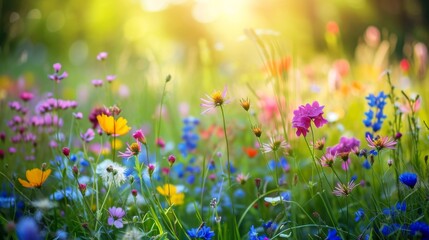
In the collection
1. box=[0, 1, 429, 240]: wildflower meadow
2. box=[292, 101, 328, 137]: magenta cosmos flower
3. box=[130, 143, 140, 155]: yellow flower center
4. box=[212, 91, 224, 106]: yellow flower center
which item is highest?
box=[212, 91, 224, 106]: yellow flower center

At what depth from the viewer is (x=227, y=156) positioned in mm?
1412

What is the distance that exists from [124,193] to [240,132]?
3.40 feet

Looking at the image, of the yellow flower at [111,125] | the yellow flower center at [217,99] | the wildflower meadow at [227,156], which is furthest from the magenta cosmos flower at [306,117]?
the yellow flower at [111,125]

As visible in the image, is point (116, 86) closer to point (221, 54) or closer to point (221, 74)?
point (221, 74)

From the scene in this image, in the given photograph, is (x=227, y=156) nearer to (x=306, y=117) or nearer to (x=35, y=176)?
(x=306, y=117)

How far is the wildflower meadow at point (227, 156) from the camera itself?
1.27 meters

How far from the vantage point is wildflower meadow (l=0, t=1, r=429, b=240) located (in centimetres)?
127

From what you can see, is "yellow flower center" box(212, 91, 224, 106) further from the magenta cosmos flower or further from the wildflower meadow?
the magenta cosmos flower

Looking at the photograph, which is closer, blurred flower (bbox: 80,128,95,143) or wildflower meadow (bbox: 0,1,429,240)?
wildflower meadow (bbox: 0,1,429,240)

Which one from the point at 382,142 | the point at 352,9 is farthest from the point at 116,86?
the point at 352,9

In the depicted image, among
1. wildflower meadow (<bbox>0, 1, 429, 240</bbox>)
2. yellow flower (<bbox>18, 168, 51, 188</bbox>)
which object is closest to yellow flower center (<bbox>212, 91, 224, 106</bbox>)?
wildflower meadow (<bbox>0, 1, 429, 240</bbox>)

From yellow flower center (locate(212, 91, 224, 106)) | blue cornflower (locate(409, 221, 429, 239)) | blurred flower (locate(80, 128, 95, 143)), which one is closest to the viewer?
blue cornflower (locate(409, 221, 429, 239))

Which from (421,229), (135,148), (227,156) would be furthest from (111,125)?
(421,229)

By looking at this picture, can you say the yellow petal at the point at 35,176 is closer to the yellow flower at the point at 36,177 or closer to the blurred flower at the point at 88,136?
the yellow flower at the point at 36,177
